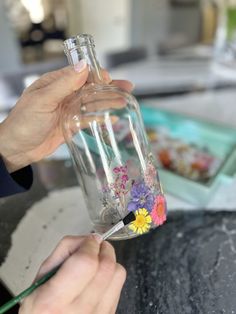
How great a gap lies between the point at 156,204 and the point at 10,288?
0.22 m

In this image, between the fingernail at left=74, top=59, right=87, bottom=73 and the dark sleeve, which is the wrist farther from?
the fingernail at left=74, top=59, right=87, bottom=73

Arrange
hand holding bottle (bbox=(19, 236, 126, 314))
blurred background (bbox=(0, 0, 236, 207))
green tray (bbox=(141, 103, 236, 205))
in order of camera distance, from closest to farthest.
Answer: hand holding bottle (bbox=(19, 236, 126, 314))
green tray (bbox=(141, 103, 236, 205))
blurred background (bbox=(0, 0, 236, 207))

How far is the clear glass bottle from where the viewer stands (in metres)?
0.38

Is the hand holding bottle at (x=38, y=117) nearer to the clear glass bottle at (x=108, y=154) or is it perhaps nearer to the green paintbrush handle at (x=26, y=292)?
the clear glass bottle at (x=108, y=154)

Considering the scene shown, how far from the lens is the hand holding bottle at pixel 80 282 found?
0.28 metres

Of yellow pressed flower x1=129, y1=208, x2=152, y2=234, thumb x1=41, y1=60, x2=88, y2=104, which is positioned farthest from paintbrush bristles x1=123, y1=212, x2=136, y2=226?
thumb x1=41, y1=60, x2=88, y2=104

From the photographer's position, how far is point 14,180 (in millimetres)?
450

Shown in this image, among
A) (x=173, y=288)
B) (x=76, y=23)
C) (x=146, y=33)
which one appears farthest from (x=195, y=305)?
(x=76, y=23)

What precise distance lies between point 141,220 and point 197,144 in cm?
41

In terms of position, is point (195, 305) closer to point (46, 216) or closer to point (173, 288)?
point (173, 288)

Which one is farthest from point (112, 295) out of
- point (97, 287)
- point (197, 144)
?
point (197, 144)

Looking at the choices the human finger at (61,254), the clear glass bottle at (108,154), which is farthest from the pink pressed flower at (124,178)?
the human finger at (61,254)

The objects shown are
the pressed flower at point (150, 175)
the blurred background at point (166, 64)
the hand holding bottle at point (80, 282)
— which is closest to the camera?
the hand holding bottle at point (80, 282)

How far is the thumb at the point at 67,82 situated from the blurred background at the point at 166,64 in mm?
214
